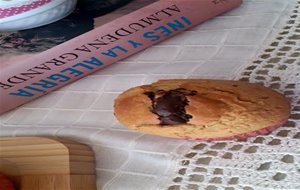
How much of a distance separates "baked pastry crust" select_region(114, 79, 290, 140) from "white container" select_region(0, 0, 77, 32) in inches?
4.6

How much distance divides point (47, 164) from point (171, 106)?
0.08 m

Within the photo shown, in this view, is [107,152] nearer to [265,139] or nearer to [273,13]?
[265,139]

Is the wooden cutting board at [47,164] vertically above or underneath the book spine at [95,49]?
underneath

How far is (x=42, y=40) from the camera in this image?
411mm

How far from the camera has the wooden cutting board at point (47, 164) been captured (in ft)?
1.05

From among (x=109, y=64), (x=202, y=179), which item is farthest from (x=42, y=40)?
(x=202, y=179)

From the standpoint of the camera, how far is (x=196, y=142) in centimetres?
34

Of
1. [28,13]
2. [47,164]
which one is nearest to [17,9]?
[28,13]

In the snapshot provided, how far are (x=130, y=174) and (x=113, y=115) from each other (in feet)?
0.22

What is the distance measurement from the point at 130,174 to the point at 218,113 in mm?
67

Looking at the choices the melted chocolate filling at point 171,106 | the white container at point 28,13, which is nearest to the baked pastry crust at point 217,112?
the melted chocolate filling at point 171,106

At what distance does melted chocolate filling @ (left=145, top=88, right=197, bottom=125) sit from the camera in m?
0.32

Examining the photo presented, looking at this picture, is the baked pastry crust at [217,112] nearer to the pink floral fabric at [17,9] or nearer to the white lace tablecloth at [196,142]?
the white lace tablecloth at [196,142]

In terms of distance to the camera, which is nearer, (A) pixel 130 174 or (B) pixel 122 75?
(A) pixel 130 174
